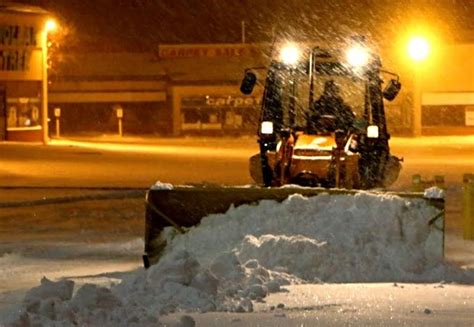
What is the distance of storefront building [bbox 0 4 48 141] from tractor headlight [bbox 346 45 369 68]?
3309 centimetres

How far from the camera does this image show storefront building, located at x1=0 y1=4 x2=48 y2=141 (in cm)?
4959

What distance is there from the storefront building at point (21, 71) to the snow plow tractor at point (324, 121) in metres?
32.6

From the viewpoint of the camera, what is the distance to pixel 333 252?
484 inches

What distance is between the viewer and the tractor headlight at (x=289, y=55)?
59.3 ft

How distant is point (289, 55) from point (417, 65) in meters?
41.6

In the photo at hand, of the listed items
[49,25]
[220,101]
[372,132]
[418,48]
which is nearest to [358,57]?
[372,132]

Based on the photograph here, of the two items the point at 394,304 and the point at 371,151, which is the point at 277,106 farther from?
the point at 394,304

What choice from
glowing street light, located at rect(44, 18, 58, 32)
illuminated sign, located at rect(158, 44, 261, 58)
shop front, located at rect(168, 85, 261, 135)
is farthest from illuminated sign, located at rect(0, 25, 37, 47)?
illuminated sign, located at rect(158, 44, 261, 58)

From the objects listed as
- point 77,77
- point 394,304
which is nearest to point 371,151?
point 394,304

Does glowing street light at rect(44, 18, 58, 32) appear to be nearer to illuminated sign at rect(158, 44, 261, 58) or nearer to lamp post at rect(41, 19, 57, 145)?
lamp post at rect(41, 19, 57, 145)

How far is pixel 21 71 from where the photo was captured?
50.3 meters

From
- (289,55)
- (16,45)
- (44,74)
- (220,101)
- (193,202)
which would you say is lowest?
(193,202)

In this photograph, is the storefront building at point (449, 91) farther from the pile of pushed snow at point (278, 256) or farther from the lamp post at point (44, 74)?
the pile of pushed snow at point (278, 256)

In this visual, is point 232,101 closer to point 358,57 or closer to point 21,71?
point 21,71
